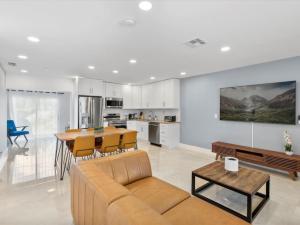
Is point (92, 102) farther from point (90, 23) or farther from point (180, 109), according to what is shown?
point (90, 23)

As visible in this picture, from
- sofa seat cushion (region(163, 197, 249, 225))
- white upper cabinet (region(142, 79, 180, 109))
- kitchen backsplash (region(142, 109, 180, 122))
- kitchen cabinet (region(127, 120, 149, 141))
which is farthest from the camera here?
kitchen cabinet (region(127, 120, 149, 141))

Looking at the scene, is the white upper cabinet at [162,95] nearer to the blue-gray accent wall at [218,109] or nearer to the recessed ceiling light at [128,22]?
the blue-gray accent wall at [218,109]

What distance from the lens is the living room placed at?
1726 mm

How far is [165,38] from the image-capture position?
258cm

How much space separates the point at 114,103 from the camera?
6777 mm

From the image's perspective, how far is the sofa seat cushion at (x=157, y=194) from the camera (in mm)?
1593

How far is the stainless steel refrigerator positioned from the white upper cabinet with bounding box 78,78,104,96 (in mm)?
173

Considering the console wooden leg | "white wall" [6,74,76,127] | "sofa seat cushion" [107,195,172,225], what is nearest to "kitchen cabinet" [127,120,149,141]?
"white wall" [6,74,76,127]

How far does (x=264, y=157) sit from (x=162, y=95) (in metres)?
3.73

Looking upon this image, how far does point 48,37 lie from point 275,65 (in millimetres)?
4636

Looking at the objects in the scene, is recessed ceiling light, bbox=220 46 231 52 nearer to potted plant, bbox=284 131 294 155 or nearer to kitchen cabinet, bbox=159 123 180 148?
potted plant, bbox=284 131 294 155

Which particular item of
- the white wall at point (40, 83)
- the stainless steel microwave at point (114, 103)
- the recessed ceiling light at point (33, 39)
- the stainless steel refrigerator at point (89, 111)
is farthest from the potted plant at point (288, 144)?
the white wall at point (40, 83)

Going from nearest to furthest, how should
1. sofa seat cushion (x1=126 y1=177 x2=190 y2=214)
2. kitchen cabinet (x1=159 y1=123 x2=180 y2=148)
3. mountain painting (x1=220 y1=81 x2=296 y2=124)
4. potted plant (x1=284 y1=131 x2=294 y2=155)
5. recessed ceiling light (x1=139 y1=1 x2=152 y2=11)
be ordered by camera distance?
sofa seat cushion (x1=126 y1=177 x2=190 y2=214), recessed ceiling light (x1=139 y1=1 x2=152 y2=11), potted plant (x1=284 y1=131 x2=294 y2=155), mountain painting (x1=220 y1=81 x2=296 y2=124), kitchen cabinet (x1=159 y1=123 x2=180 y2=148)

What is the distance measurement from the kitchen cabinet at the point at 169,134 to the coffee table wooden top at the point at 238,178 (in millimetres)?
3001
